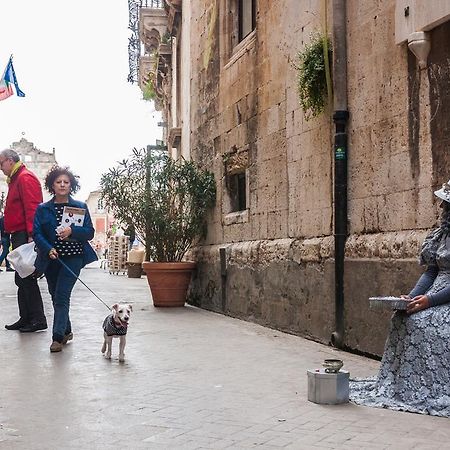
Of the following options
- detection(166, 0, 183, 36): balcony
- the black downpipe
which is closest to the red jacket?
the black downpipe

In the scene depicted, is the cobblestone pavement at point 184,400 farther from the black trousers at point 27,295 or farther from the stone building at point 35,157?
the stone building at point 35,157

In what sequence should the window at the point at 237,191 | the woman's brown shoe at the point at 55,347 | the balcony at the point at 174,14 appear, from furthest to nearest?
the balcony at the point at 174,14, the window at the point at 237,191, the woman's brown shoe at the point at 55,347

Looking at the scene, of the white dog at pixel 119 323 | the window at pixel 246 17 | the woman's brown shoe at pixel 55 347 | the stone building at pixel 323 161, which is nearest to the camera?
the stone building at pixel 323 161

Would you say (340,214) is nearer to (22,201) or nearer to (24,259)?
(24,259)

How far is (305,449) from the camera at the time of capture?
384 cm

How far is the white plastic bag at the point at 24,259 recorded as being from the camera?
765 cm

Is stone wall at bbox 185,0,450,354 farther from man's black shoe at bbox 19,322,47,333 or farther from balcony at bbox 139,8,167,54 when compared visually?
balcony at bbox 139,8,167,54

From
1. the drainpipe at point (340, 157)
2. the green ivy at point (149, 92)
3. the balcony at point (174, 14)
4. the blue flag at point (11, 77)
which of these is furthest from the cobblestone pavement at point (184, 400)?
the green ivy at point (149, 92)

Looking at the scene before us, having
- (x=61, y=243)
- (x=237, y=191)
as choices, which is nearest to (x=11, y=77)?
(x=237, y=191)

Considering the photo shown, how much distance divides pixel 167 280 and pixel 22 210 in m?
4.07

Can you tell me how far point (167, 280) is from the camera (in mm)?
11828

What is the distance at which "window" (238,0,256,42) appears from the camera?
1093 centimetres

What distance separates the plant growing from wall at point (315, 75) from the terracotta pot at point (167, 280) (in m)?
4.57

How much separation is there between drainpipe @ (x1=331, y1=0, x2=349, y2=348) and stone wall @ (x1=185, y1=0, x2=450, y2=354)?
7cm
